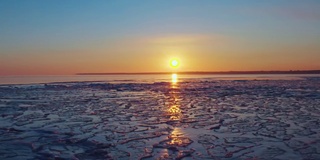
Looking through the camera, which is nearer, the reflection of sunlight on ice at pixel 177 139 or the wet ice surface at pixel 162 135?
the wet ice surface at pixel 162 135

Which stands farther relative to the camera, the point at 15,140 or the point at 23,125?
the point at 23,125

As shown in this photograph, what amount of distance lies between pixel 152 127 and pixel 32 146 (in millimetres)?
3066

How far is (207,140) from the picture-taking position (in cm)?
683

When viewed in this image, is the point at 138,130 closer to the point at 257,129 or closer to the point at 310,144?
the point at 257,129

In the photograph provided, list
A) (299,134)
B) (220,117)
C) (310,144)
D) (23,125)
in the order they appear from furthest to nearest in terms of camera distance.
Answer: (220,117) < (23,125) < (299,134) < (310,144)

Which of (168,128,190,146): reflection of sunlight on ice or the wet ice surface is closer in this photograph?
the wet ice surface

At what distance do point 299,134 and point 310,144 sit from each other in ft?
3.38

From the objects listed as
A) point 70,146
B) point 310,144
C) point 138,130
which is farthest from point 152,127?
point 310,144

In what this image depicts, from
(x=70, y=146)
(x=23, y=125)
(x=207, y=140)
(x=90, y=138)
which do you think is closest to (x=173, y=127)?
(x=207, y=140)

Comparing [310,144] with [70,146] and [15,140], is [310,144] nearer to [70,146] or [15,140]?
[70,146]

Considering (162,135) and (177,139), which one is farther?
(162,135)

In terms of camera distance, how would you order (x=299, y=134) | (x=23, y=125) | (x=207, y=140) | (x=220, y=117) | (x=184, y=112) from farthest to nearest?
(x=184, y=112) → (x=220, y=117) → (x=23, y=125) → (x=299, y=134) → (x=207, y=140)

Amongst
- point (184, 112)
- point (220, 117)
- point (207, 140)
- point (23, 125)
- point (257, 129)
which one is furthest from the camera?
point (184, 112)

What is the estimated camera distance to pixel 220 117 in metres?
10.1
